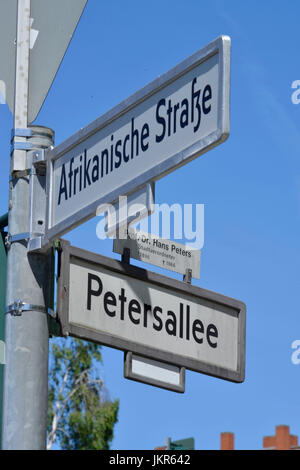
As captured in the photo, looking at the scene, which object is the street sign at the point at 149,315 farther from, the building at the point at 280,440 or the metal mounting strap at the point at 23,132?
the building at the point at 280,440

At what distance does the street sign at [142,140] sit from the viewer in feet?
11.6

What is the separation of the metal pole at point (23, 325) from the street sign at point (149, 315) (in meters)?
0.18

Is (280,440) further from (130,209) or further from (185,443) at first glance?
(130,209)

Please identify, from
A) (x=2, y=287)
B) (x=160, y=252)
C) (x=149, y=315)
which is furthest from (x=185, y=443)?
(x=2, y=287)

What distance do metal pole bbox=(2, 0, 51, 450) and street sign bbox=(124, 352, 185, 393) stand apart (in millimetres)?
459

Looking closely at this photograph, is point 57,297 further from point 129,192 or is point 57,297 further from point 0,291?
point 129,192

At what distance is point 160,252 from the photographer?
498 cm

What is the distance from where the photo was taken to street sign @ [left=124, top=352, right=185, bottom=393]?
4.40 metres

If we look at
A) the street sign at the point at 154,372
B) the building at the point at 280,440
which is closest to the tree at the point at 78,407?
the building at the point at 280,440

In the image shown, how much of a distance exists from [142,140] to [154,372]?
112 cm

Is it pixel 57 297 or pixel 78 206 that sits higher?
pixel 78 206

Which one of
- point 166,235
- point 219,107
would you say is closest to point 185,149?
point 219,107

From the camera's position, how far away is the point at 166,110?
3.76 metres

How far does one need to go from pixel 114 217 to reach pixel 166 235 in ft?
4.28
